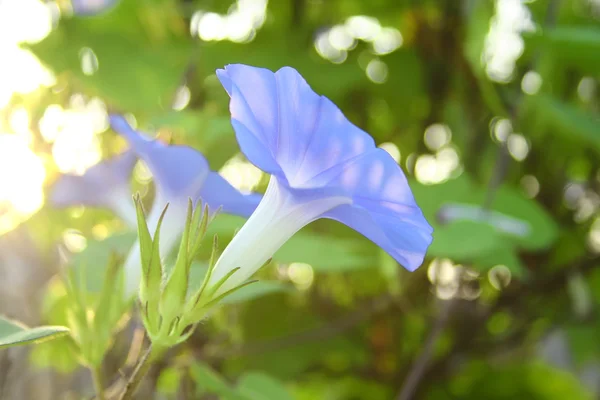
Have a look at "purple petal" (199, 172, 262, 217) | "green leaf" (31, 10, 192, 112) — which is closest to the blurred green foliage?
"green leaf" (31, 10, 192, 112)

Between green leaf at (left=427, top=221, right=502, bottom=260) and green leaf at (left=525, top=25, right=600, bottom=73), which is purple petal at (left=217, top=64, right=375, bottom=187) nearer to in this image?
green leaf at (left=427, top=221, right=502, bottom=260)

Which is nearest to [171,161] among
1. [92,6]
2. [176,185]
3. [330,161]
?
[176,185]

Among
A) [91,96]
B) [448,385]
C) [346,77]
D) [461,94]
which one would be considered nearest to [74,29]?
[91,96]

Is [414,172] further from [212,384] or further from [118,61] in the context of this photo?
[212,384]

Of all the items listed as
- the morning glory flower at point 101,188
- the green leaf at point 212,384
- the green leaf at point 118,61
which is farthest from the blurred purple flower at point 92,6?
the green leaf at point 212,384

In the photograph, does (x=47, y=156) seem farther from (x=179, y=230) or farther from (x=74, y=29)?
(x=179, y=230)

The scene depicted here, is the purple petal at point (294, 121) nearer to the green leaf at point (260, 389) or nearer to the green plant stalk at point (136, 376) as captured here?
the green plant stalk at point (136, 376)
